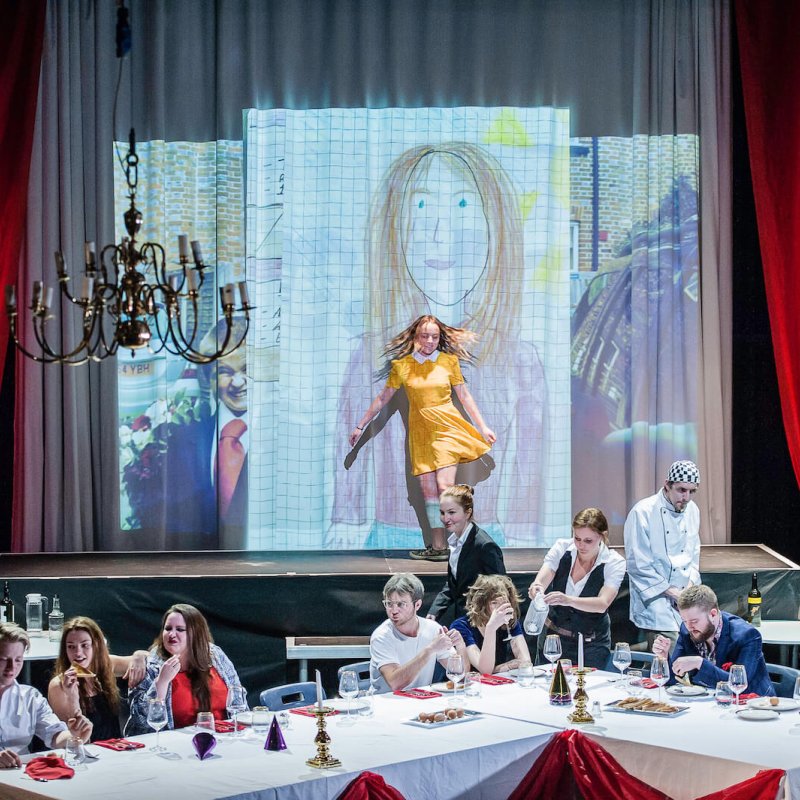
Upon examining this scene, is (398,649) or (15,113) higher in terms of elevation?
(15,113)

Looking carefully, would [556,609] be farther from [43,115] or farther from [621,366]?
[43,115]

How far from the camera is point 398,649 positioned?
5.09 metres

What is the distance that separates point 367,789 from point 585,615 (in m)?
2.07

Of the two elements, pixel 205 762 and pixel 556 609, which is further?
pixel 556 609

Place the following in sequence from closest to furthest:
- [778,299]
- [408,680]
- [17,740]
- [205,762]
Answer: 1. [205,762]
2. [17,740]
3. [408,680]
4. [778,299]

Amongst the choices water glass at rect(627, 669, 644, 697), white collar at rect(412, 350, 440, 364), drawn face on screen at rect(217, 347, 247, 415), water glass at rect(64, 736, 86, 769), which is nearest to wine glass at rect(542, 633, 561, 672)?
water glass at rect(627, 669, 644, 697)

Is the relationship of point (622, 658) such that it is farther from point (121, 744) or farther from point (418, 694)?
point (121, 744)

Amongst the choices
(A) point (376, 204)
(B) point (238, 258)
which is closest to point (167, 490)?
(B) point (238, 258)

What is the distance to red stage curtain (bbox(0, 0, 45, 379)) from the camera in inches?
291

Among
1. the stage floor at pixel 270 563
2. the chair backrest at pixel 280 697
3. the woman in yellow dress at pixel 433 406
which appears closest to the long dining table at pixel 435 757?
the chair backrest at pixel 280 697

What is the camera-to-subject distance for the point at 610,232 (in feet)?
26.6

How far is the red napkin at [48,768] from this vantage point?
3818mm

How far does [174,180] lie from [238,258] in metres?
0.61

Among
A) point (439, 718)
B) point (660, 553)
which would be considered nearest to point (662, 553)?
point (660, 553)
